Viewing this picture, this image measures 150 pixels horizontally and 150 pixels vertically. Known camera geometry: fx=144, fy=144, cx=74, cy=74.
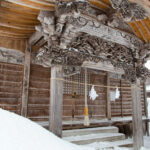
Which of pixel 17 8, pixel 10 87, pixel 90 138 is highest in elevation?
pixel 17 8

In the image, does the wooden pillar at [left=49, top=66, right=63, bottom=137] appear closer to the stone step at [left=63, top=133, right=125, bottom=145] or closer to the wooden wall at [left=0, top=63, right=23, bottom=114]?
the stone step at [left=63, top=133, right=125, bottom=145]

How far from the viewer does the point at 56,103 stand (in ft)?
11.3

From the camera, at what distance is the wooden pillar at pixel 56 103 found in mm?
3355

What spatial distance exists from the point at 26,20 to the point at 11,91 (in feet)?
8.82

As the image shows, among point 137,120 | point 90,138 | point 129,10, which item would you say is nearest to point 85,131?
point 90,138

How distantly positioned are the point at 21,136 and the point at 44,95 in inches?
163

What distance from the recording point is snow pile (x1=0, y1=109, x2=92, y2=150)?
193 centimetres

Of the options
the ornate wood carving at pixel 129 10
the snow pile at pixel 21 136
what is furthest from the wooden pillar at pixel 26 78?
the ornate wood carving at pixel 129 10

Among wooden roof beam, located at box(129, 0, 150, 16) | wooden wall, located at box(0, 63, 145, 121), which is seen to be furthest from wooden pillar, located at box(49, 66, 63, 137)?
wooden roof beam, located at box(129, 0, 150, 16)

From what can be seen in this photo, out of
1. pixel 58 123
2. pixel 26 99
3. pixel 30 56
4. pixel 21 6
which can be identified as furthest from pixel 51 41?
pixel 26 99

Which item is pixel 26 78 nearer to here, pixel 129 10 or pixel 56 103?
pixel 56 103

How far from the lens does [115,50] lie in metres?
4.55

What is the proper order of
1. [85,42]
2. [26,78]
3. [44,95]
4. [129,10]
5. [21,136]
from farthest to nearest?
[44,95], [26,78], [85,42], [129,10], [21,136]

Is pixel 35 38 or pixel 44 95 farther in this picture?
pixel 44 95
